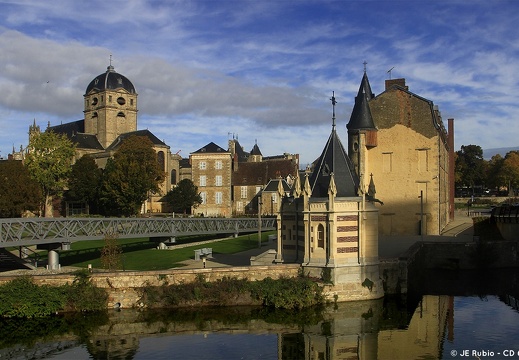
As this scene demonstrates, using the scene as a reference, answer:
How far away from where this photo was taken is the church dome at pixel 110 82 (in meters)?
96.3

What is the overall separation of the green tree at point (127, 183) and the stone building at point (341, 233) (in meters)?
36.7

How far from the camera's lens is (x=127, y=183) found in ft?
208

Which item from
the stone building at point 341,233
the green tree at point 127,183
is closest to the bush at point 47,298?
the stone building at point 341,233

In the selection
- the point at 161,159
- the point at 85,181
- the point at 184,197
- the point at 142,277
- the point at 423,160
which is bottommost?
the point at 142,277

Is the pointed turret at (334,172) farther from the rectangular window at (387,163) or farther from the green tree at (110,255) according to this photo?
the rectangular window at (387,163)

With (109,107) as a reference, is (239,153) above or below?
below

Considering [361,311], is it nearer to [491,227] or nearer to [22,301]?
[22,301]

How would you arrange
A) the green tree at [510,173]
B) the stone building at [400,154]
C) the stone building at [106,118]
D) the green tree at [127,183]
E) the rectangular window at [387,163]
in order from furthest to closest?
1. the stone building at [106,118]
2. the green tree at [510,173]
3. the green tree at [127,183]
4. the rectangular window at [387,163]
5. the stone building at [400,154]

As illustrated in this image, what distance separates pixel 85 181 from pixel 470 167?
6689 centimetres

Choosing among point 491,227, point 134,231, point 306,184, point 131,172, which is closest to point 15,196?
point 131,172

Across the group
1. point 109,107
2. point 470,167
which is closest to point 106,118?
point 109,107

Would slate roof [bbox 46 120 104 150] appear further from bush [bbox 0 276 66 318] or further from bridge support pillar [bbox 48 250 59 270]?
bush [bbox 0 276 66 318]

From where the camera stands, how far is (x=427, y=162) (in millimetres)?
46844

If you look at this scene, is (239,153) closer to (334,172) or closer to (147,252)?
→ (147,252)
